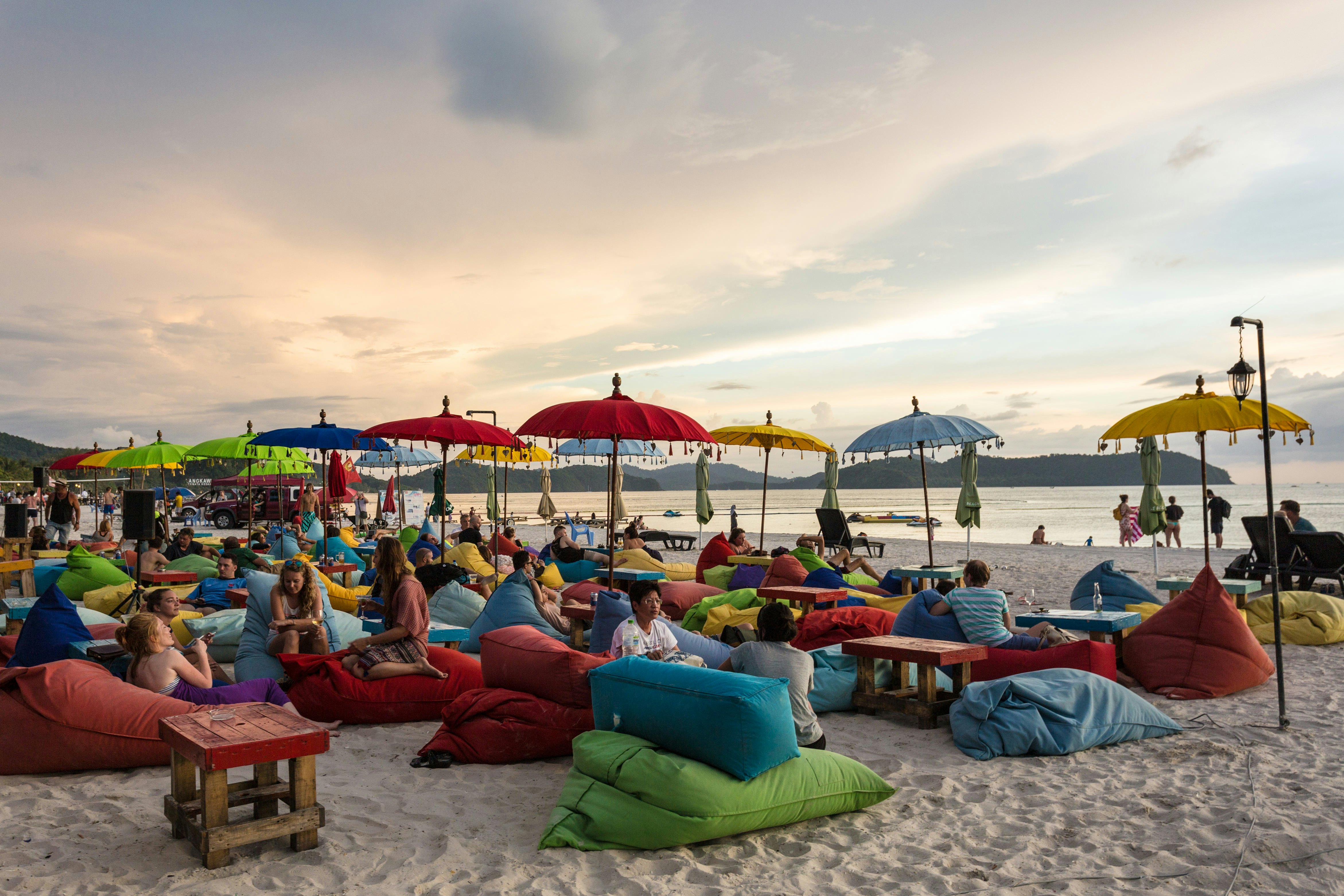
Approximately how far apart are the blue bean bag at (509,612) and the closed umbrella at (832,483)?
370 inches

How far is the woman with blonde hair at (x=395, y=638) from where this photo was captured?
17.3ft

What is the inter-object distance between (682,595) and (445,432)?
11.0ft

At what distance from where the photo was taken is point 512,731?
14.2ft

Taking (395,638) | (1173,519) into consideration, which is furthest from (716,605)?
(1173,519)

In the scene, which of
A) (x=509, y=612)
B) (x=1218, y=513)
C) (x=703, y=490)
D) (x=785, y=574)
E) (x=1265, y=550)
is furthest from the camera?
(x=1218, y=513)

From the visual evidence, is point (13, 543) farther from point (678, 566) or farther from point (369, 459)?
point (678, 566)

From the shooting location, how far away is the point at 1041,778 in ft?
13.5

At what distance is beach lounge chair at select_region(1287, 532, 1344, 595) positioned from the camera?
385 inches

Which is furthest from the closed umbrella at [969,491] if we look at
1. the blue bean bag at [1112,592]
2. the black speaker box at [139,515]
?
the black speaker box at [139,515]

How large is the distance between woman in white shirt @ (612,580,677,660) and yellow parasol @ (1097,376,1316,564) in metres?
5.73

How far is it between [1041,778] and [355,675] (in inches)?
156

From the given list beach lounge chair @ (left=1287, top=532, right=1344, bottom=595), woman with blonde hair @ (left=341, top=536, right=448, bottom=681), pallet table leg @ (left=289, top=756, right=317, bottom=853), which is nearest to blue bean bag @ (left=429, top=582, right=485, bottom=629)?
woman with blonde hair @ (left=341, top=536, right=448, bottom=681)

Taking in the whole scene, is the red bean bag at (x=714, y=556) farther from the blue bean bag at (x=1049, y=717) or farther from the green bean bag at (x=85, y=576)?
the green bean bag at (x=85, y=576)

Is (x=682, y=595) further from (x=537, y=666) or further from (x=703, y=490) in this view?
(x=703, y=490)
